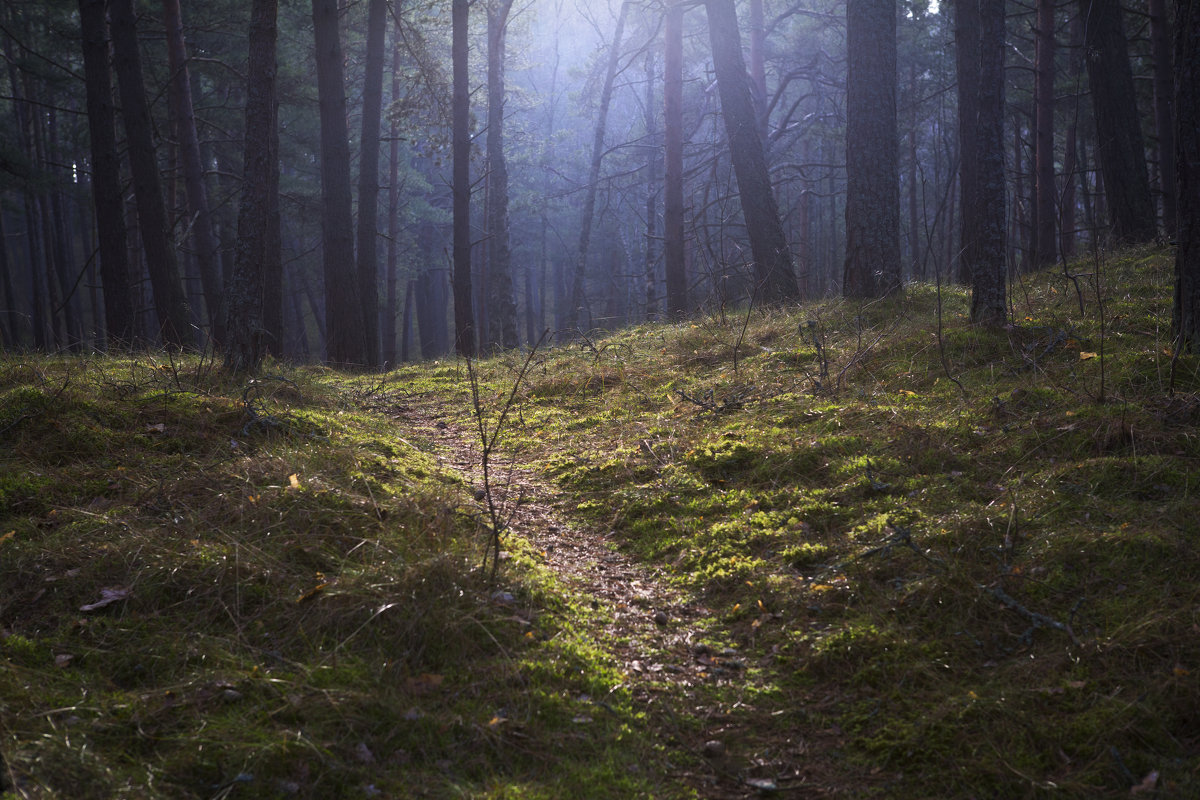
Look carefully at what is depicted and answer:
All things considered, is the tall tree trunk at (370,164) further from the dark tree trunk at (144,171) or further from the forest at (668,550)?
the forest at (668,550)

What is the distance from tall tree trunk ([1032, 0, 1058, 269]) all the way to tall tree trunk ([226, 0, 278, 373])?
11.0m

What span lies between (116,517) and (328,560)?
1.14 m

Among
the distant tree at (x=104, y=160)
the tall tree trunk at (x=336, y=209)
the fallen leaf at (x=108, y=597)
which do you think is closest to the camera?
the fallen leaf at (x=108, y=597)

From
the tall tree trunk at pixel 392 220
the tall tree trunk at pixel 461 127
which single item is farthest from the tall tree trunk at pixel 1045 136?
the tall tree trunk at pixel 392 220

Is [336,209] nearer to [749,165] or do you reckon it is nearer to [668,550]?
[749,165]

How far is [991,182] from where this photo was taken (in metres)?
5.99

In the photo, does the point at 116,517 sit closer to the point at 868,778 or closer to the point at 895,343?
the point at 868,778

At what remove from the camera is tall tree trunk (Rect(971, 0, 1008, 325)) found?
5.96 m

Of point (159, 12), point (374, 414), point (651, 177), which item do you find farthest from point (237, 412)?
point (651, 177)

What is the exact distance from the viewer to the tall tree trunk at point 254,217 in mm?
6594

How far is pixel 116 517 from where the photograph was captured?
368 cm

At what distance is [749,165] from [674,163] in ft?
15.2

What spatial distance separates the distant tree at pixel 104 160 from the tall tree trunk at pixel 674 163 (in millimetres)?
8484

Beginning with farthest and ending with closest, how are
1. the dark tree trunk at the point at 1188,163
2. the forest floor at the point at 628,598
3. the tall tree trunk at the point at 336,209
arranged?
the tall tree trunk at the point at 336,209 < the dark tree trunk at the point at 1188,163 < the forest floor at the point at 628,598
